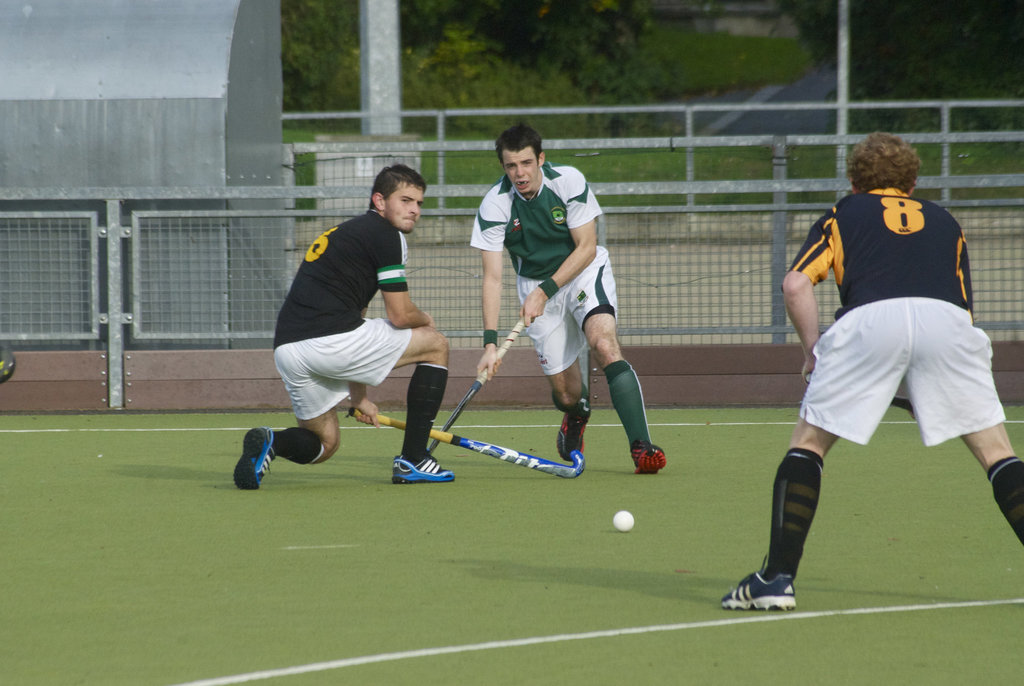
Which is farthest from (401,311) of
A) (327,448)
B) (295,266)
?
(295,266)

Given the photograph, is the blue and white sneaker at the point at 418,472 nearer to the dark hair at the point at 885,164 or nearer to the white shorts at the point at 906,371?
the white shorts at the point at 906,371

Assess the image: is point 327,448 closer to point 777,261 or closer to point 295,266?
point 295,266

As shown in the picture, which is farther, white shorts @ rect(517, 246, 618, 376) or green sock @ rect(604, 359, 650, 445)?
white shorts @ rect(517, 246, 618, 376)

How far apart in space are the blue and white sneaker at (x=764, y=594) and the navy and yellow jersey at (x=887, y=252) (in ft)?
2.85

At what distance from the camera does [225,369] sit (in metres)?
10.5

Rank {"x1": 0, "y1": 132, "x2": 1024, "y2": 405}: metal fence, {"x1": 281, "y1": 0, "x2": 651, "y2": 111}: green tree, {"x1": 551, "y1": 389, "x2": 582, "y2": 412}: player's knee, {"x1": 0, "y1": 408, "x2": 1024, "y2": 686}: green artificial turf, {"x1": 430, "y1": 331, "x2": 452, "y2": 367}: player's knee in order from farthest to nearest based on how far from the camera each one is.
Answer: {"x1": 281, "y1": 0, "x2": 651, "y2": 111}: green tree < {"x1": 0, "y1": 132, "x2": 1024, "y2": 405}: metal fence < {"x1": 551, "y1": 389, "x2": 582, "y2": 412}: player's knee < {"x1": 430, "y1": 331, "x2": 452, "y2": 367}: player's knee < {"x1": 0, "y1": 408, "x2": 1024, "y2": 686}: green artificial turf

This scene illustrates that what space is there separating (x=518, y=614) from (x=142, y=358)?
21.9 feet

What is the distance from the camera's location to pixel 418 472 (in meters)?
7.11

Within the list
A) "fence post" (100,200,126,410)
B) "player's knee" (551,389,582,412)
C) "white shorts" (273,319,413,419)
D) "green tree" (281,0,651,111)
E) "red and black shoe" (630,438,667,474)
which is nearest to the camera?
"white shorts" (273,319,413,419)

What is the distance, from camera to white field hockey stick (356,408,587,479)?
6.98 metres

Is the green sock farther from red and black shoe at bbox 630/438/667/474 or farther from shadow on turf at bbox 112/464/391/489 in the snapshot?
shadow on turf at bbox 112/464/391/489

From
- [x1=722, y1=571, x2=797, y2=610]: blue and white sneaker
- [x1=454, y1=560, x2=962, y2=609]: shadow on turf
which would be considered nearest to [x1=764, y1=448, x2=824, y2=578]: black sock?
[x1=722, y1=571, x2=797, y2=610]: blue and white sneaker

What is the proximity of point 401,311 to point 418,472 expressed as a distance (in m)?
0.86

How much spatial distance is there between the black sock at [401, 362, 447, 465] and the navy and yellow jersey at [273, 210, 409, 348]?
44 centimetres
